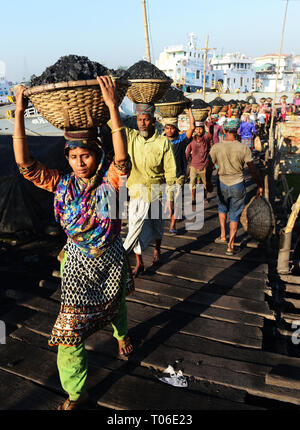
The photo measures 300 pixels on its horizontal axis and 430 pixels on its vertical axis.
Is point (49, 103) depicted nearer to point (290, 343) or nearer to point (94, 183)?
point (94, 183)

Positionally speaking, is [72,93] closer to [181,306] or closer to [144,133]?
[144,133]

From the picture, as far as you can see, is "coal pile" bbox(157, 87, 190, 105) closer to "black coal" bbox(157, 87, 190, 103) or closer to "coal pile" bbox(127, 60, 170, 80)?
"black coal" bbox(157, 87, 190, 103)

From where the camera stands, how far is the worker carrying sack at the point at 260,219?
5.06 m

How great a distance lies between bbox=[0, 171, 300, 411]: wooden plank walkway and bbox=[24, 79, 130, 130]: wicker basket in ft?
7.23

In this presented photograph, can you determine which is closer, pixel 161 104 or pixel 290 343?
pixel 290 343

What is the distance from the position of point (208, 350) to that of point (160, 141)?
2476mm

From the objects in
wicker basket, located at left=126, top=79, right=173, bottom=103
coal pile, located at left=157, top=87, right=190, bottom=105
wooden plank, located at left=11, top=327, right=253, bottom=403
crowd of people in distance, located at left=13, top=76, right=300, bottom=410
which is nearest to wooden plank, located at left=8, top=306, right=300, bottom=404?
wooden plank, located at left=11, top=327, right=253, bottom=403

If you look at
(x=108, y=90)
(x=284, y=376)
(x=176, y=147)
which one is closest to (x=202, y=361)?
(x=284, y=376)

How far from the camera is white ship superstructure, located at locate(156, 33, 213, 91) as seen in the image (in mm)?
60156

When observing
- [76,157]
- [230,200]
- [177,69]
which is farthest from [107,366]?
[177,69]

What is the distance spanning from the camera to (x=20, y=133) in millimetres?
2203

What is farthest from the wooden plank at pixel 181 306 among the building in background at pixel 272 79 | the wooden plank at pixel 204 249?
the building in background at pixel 272 79

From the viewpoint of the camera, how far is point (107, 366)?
298 cm

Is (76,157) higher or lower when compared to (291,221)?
higher
